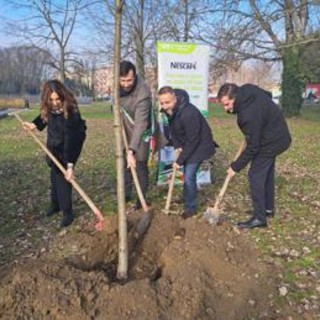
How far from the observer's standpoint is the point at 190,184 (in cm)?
607

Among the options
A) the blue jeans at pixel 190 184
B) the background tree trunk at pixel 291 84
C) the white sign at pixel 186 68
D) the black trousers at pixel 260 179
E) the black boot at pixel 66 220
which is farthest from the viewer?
the background tree trunk at pixel 291 84

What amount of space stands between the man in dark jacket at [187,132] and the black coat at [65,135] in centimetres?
103

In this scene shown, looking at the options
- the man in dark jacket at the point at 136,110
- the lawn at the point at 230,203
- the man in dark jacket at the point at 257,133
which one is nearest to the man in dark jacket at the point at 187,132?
the man in dark jacket at the point at 136,110

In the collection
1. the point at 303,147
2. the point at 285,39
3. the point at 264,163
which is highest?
the point at 285,39

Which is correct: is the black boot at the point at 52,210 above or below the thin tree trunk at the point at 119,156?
below

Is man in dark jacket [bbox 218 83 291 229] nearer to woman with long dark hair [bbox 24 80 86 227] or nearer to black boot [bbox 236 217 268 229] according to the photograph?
black boot [bbox 236 217 268 229]

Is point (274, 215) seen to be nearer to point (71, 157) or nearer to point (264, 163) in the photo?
point (264, 163)

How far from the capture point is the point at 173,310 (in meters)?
3.60

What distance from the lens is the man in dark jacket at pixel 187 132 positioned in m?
5.70

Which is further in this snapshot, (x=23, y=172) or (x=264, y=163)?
(x=23, y=172)

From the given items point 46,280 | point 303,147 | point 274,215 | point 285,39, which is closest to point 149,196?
point 274,215

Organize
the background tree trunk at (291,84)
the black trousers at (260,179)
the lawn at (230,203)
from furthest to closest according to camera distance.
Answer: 1. the background tree trunk at (291,84)
2. the black trousers at (260,179)
3. the lawn at (230,203)

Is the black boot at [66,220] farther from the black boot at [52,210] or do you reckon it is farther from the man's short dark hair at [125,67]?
the man's short dark hair at [125,67]

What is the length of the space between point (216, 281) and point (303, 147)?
11.8m
